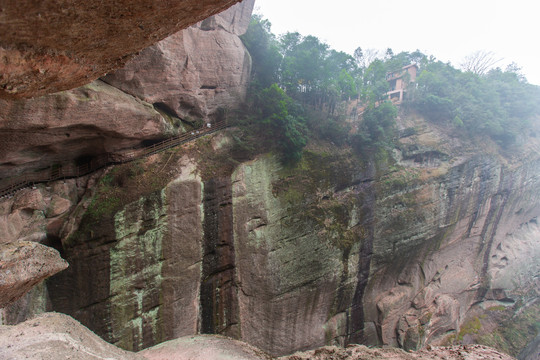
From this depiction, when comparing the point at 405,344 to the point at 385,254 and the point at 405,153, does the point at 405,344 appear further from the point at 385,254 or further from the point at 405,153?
the point at 405,153

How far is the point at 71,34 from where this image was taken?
2588mm

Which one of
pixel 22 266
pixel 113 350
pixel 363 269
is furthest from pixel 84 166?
pixel 363 269

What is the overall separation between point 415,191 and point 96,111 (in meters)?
14.1

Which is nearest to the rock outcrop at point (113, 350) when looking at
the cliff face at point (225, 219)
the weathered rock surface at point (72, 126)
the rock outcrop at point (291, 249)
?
the cliff face at point (225, 219)

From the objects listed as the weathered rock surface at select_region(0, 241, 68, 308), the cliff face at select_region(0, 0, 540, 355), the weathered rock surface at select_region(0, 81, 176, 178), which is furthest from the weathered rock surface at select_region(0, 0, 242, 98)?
the weathered rock surface at select_region(0, 81, 176, 178)

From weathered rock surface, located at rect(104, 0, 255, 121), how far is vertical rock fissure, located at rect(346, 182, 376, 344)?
771 cm

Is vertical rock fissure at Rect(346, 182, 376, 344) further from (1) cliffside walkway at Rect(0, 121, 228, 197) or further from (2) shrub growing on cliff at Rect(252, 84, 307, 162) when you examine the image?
(1) cliffside walkway at Rect(0, 121, 228, 197)

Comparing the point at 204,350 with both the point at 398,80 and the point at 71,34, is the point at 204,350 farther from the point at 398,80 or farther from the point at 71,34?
the point at 398,80

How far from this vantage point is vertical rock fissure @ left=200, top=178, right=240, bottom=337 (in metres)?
11.2

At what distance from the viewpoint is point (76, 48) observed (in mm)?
2828

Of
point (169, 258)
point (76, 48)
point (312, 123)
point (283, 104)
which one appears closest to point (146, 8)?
point (76, 48)

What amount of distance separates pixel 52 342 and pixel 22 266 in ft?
5.29

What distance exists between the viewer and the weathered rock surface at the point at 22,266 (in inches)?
205

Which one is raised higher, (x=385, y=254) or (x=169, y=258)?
(x=169, y=258)
